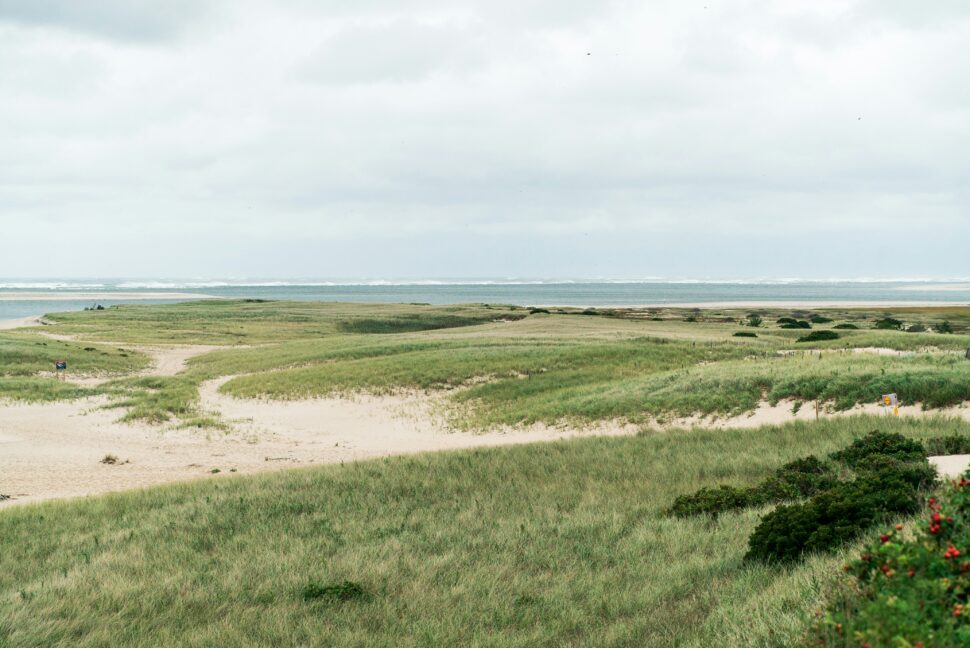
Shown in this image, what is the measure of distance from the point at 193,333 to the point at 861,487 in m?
77.8

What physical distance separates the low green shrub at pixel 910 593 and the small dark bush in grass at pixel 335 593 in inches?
194

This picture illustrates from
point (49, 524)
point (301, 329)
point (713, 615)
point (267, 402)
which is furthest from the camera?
point (301, 329)

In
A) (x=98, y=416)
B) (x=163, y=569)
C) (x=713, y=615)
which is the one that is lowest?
(x=98, y=416)

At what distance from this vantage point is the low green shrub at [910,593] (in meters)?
4.21

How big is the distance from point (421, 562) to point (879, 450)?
848 cm

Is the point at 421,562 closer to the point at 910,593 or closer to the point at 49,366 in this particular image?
the point at 910,593

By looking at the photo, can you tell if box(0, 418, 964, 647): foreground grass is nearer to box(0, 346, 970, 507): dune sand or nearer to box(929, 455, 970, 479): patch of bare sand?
box(929, 455, 970, 479): patch of bare sand

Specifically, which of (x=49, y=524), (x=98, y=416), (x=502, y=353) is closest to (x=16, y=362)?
(x=98, y=416)

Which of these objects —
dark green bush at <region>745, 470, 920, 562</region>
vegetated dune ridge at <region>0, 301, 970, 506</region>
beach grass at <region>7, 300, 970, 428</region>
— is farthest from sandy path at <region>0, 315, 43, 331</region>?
dark green bush at <region>745, 470, 920, 562</region>

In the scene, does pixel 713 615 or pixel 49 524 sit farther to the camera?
pixel 49 524

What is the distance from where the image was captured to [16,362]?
44.9 m

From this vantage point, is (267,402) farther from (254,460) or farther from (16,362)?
(16,362)

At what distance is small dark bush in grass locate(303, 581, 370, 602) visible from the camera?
791 cm

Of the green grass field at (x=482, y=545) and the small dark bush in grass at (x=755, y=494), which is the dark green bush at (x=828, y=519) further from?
the small dark bush in grass at (x=755, y=494)
